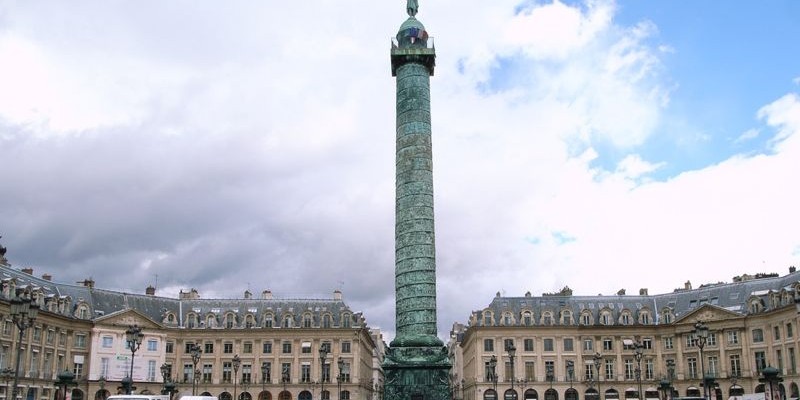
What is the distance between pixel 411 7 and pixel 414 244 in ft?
32.8

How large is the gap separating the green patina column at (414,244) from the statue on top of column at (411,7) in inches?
77.8

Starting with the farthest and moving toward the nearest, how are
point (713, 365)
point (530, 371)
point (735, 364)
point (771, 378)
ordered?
point (530, 371)
point (713, 365)
point (735, 364)
point (771, 378)

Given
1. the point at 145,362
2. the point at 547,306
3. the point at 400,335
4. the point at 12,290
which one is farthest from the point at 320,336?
the point at 400,335

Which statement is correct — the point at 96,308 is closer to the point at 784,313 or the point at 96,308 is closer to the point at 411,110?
the point at 411,110

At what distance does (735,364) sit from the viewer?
47.3m

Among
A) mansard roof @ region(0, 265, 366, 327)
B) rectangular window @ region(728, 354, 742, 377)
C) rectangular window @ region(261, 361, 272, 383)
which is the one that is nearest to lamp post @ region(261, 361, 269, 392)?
rectangular window @ region(261, 361, 272, 383)

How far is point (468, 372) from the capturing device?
2328 inches

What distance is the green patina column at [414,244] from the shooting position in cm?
2566

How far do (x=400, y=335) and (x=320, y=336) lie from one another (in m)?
27.7

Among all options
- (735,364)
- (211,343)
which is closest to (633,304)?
(735,364)

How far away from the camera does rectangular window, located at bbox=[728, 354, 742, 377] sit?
46.9 metres

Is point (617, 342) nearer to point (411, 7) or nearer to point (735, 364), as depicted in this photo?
point (735, 364)

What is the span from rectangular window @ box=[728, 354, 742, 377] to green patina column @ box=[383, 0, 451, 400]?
2793cm

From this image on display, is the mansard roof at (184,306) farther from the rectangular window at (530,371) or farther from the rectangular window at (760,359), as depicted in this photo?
the rectangular window at (760,359)
